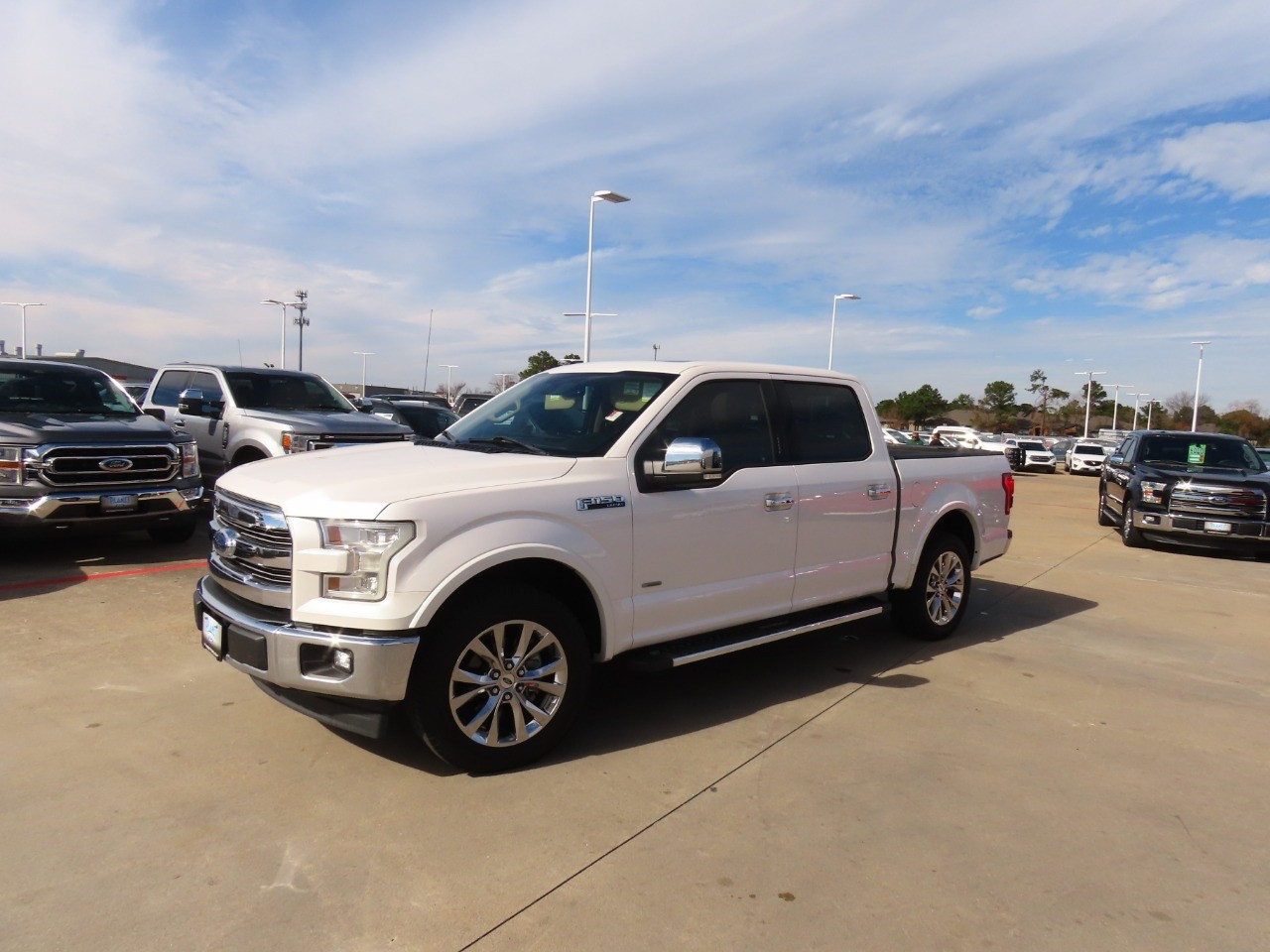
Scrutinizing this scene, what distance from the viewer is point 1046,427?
10019 centimetres

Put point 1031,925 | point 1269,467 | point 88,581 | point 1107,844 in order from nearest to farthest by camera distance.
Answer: point 1031,925 < point 1107,844 < point 88,581 < point 1269,467

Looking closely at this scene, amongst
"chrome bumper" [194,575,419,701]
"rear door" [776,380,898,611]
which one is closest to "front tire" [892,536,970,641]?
"rear door" [776,380,898,611]

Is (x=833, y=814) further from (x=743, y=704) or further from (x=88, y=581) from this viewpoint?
(x=88, y=581)

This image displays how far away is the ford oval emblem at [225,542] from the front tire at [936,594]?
431 centimetres

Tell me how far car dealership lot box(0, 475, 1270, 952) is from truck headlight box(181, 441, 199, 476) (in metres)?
2.69

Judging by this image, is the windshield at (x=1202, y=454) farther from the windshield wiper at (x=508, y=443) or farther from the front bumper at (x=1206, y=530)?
the windshield wiper at (x=508, y=443)

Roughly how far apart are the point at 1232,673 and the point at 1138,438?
8.59 m

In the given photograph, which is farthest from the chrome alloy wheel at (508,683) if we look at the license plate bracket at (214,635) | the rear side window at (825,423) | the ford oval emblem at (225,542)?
the rear side window at (825,423)

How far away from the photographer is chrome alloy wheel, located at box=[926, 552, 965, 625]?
243 inches

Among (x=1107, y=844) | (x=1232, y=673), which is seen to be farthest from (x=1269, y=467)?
(x=1107, y=844)

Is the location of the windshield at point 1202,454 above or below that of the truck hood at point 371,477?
above

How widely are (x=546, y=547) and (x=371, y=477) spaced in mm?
801

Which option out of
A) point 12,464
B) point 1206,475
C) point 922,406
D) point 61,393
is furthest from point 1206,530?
point 922,406

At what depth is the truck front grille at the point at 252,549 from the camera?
3.58 metres
